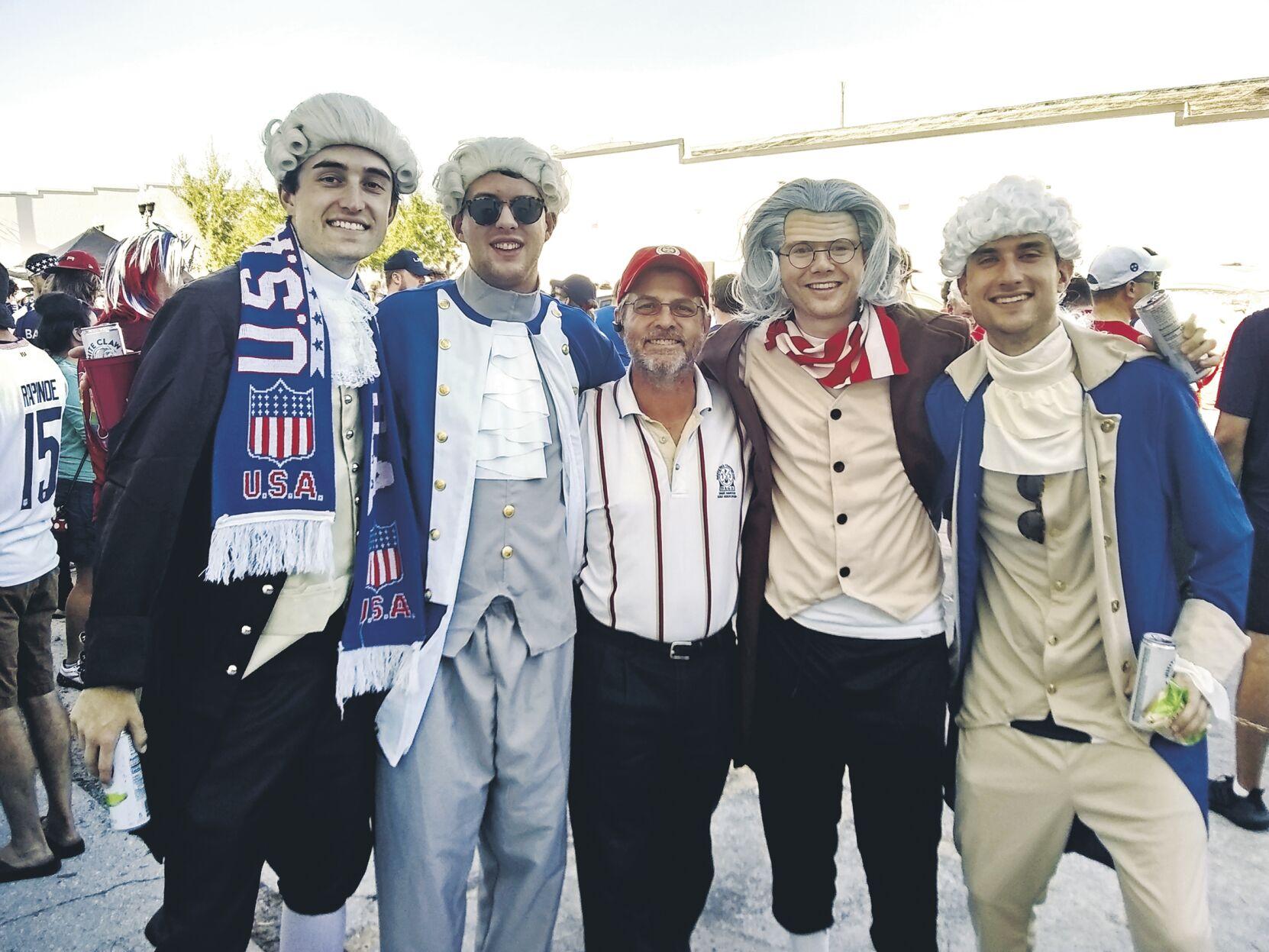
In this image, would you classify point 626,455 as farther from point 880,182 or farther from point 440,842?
point 880,182

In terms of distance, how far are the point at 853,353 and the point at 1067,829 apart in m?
1.22

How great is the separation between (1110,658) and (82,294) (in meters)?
5.24

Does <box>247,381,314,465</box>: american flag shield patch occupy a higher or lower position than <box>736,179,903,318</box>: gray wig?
lower

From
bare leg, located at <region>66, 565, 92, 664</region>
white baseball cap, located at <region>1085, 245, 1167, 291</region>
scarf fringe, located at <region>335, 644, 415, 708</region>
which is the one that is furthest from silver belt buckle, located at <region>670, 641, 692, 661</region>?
bare leg, located at <region>66, 565, 92, 664</region>

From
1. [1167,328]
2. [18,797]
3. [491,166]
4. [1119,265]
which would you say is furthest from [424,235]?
[1167,328]

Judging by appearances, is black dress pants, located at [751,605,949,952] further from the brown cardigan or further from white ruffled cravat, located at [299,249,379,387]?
white ruffled cravat, located at [299,249,379,387]

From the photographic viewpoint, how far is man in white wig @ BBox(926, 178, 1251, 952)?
64.6 inches

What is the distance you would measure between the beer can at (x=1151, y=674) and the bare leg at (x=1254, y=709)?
5.34 feet

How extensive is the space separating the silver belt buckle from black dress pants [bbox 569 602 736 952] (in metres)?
0.01

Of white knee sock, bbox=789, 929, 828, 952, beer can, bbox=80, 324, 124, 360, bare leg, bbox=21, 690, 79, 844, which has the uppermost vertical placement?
beer can, bbox=80, 324, 124, 360

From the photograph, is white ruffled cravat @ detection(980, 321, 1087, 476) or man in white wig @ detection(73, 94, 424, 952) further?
white ruffled cravat @ detection(980, 321, 1087, 476)

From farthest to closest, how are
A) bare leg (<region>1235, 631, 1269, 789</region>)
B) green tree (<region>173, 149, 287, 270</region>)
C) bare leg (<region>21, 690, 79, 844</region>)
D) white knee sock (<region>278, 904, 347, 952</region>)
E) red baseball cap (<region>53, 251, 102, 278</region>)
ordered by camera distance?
green tree (<region>173, 149, 287, 270</region>) → red baseball cap (<region>53, 251, 102, 278</region>) → bare leg (<region>1235, 631, 1269, 789</region>) → bare leg (<region>21, 690, 79, 844</region>) → white knee sock (<region>278, 904, 347, 952</region>)

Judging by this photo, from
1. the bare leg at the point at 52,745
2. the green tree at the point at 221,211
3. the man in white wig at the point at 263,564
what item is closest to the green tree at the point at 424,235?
the green tree at the point at 221,211

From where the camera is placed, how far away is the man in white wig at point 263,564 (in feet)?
5.01
